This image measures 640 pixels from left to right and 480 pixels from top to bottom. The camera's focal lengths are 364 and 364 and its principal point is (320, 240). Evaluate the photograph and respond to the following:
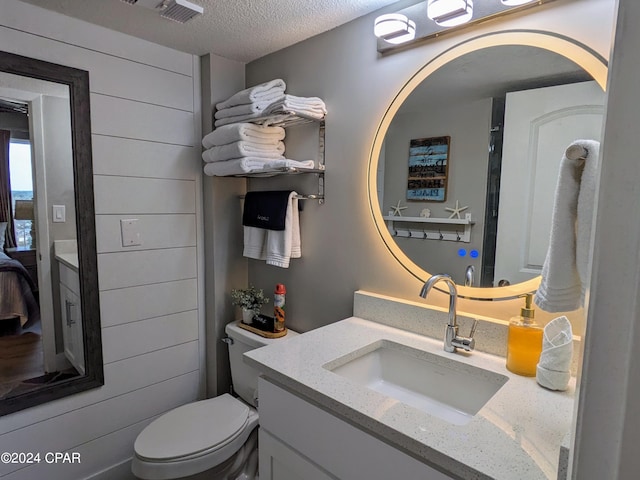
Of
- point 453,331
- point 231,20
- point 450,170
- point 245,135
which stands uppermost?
point 231,20

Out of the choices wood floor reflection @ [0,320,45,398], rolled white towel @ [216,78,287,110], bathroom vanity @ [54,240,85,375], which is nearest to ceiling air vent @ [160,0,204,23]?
rolled white towel @ [216,78,287,110]

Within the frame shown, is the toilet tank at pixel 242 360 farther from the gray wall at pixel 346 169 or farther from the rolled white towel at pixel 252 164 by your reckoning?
the rolled white towel at pixel 252 164

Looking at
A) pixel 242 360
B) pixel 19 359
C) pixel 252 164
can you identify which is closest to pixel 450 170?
pixel 252 164

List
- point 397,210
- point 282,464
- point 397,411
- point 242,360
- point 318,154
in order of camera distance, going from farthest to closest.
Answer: point 242,360
point 318,154
point 397,210
point 282,464
point 397,411

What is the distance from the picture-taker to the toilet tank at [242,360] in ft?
5.52

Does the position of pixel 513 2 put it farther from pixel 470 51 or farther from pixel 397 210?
pixel 397 210

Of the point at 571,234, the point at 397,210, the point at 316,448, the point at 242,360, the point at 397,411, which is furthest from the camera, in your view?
the point at 242,360

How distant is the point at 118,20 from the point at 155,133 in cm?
46

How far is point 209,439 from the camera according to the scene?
140cm

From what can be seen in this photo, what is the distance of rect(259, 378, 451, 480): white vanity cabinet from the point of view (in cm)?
80

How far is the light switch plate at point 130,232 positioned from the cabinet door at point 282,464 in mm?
1076

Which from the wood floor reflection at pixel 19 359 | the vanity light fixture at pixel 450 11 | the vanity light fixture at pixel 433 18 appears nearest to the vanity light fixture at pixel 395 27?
the vanity light fixture at pixel 433 18

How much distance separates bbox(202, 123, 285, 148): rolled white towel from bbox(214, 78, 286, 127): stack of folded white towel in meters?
0.06

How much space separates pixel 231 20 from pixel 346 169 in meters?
0.75
